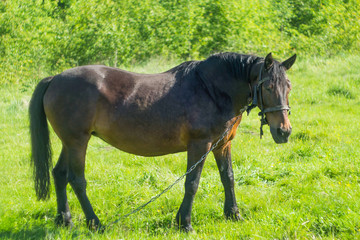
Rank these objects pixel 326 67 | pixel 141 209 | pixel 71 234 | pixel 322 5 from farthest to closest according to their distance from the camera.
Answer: pixel 322 5 < pixel 326 67 < pixel 141 209 < pixel 71 234

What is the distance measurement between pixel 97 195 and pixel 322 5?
20.0 metres

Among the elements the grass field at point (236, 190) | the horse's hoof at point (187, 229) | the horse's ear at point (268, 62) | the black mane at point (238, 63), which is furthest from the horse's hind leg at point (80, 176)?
the horse's ear at point (268, 62)

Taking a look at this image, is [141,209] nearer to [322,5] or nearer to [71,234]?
[71,234]

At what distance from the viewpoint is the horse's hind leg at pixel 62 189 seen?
185 inches

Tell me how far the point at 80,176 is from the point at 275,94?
2.31m

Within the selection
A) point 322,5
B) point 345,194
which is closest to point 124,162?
point 345,194

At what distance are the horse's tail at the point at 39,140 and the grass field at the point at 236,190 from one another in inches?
16.3

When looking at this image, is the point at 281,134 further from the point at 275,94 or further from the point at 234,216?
the point at 234,216

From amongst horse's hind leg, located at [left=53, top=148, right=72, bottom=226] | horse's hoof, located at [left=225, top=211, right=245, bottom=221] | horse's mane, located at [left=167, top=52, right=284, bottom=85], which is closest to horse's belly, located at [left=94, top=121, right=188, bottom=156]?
horse's hind leg, located at [left=53, top=148, right=72, bottom=226]

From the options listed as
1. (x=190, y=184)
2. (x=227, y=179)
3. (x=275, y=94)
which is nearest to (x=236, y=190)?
(x=227, y=179)

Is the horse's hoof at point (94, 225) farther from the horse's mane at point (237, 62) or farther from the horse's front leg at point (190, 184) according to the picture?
the horse's mane at point (237, 62)

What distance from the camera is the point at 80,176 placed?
14.9 ft

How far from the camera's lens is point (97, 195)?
17.1 ft

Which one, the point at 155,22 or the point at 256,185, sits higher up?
the point at 155,22
